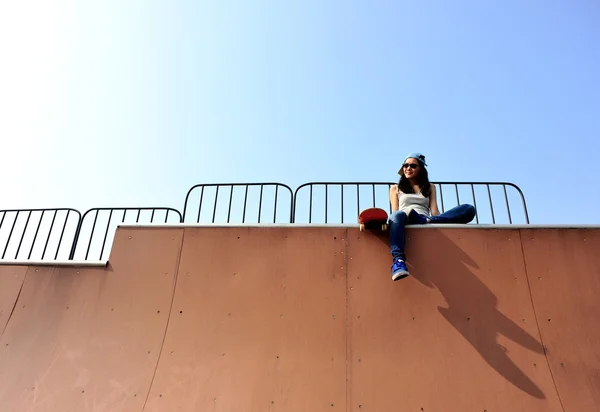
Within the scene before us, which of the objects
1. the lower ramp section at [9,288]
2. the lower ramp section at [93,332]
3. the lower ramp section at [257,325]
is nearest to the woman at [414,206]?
the lower ramp section at [257,325]

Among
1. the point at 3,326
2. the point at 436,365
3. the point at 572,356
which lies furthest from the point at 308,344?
the point at 3,326

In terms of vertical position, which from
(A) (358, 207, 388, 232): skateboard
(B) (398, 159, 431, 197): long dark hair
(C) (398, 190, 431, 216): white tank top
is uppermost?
(B) (398, 159, 431, 197): long dark hair

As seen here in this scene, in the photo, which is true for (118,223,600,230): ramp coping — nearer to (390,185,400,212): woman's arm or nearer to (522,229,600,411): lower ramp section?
(522,229,600,411): lower ramp section

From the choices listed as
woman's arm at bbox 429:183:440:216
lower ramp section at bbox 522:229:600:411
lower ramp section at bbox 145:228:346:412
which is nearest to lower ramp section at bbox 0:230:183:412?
lower ramp section at bbox 145:228:346:412

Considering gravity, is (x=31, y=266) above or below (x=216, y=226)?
below

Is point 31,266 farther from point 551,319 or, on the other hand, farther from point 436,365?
point 551,319

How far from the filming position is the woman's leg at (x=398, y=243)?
2838 mm

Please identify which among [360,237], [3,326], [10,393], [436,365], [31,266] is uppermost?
[360,237]

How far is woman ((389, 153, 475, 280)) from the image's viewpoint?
315 centimetres

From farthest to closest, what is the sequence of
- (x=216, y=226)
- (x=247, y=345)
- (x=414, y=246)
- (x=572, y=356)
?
1. (x=216, y=226)
2. (x=414, y=246)
3. (x=247, y=345)
4. (x=572, y=356)

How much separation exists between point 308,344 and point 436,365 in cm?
106

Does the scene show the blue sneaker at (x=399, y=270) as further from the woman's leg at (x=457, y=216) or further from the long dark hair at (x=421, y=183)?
the long dark hair at (x=421, y=183)

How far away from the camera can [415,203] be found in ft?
11.7

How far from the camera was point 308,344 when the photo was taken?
9.51ft
